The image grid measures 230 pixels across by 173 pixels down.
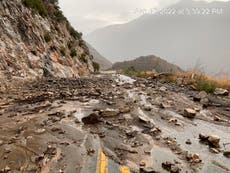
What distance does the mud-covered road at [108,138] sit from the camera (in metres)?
5.43

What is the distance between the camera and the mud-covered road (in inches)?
214

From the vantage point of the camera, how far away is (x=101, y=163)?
17.6ft

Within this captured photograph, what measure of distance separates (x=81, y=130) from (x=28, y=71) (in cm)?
1465

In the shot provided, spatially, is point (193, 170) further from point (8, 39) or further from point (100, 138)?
point (8, 39)

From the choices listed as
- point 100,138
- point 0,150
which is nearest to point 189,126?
point 100,138

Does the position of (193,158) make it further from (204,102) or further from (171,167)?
(204,102)

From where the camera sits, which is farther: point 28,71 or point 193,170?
point 28,71

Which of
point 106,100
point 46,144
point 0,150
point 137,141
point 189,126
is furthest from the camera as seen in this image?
point 106,100

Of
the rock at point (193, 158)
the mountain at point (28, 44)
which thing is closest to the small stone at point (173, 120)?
the rock at point (193, 158)

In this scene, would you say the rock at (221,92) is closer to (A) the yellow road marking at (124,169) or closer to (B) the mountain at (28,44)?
(A) the yellow road marking at (124,169)

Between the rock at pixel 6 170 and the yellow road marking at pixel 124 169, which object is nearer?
the rock at pixel 6 170

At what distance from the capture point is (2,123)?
8023 mm

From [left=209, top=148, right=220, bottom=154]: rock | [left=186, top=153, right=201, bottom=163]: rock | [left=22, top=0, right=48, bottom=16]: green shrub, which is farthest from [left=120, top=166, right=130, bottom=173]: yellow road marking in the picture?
[left=22, top=0, right=48, bottom=16]: green shrub

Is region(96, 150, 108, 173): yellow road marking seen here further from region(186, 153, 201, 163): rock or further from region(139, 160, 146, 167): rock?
region(186, 153, 201, 163): rock
